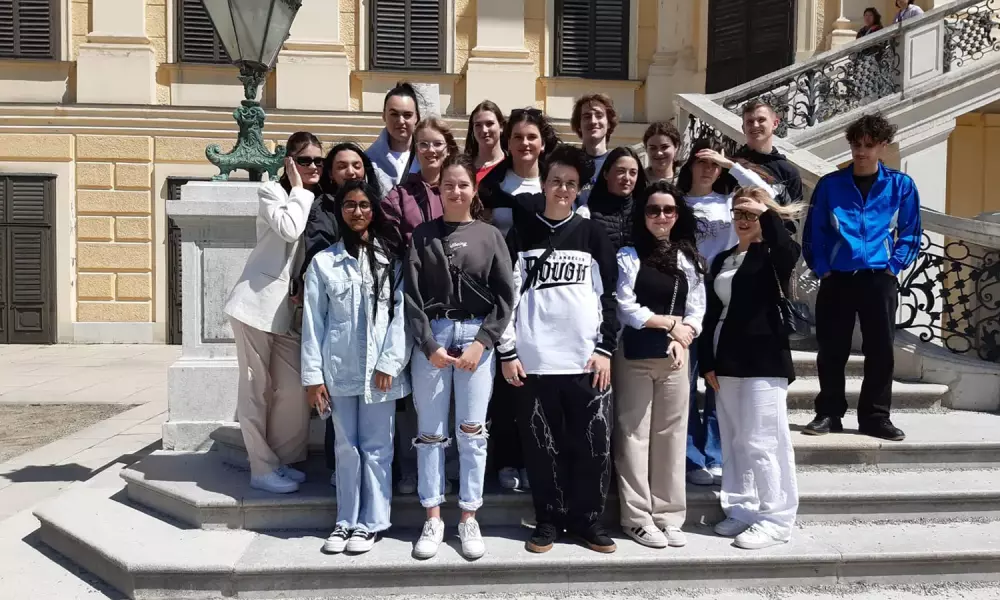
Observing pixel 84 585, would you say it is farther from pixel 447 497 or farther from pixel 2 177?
pixel 2 177

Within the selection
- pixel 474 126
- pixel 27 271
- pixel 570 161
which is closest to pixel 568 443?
pixel 570 161

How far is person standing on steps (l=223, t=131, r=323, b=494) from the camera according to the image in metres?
4.14

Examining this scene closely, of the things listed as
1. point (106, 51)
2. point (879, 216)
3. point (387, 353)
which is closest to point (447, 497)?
point (387, 353)

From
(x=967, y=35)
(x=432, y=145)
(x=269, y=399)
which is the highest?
(x=967, y=35)

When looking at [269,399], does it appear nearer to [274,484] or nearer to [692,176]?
[274,484]

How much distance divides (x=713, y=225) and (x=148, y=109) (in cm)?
1054

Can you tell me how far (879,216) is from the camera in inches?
183

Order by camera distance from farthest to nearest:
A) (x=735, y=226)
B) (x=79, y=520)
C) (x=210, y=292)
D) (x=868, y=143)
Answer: (x=210, y=292) → (x=868, y=143) → (x=79, y=520) → (x=735, y=226)

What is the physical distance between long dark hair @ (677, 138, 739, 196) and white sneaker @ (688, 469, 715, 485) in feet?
Answer: 5.03

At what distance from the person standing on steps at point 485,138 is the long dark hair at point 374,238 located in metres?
0.58

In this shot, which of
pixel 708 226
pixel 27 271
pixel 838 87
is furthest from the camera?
pixel 27 271

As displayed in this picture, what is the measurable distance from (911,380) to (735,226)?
2.53 metres

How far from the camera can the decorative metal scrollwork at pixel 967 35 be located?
9117 millimetres

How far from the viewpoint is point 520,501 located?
4.11m
